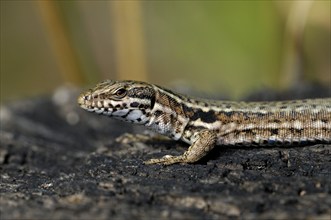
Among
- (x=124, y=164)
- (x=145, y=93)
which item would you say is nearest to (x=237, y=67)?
(x=145, y=93)

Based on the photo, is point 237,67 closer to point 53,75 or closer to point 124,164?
point 53,75

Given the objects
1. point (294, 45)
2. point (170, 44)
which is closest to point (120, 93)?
point (294, 45)

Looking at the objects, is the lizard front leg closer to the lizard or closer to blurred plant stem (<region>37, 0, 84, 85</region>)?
the lizard

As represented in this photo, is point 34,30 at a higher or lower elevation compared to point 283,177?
higher

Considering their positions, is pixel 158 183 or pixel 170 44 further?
pixel 170 44

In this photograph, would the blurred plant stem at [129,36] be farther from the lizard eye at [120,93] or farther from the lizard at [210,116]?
the lizard eye at [120,93]

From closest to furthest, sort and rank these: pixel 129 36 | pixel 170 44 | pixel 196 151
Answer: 1. pixel 196 151
2. pixel 129 36
3. pixel 170 44

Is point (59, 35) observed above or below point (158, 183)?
above

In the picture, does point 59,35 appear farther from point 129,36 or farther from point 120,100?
point 120,100
